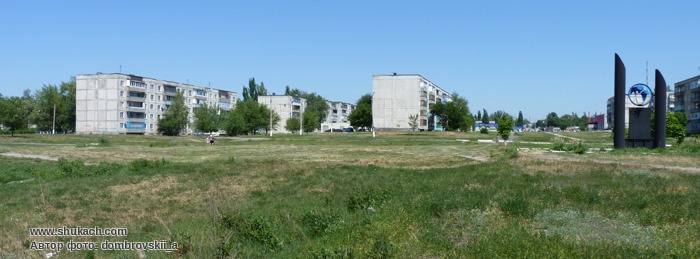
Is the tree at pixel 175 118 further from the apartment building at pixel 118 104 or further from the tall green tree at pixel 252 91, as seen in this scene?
the tall green tree at pixel 252 91

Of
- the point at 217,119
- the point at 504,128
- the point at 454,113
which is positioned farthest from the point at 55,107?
the point at 504,128

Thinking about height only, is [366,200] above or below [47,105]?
below

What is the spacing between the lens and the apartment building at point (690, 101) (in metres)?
121

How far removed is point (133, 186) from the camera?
24.6 meters

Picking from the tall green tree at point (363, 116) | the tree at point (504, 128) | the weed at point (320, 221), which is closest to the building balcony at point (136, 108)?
the tall green tree at point (363, 116)

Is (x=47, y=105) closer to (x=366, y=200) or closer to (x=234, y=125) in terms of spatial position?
(x=234, y=125)

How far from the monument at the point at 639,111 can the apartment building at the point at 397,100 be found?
4153 inches

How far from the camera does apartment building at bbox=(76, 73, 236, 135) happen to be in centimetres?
13212

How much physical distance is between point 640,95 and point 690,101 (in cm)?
9934

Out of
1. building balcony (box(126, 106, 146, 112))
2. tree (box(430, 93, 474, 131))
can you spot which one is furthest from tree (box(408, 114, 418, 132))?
building balcony (box(126, 106, 146, 112))

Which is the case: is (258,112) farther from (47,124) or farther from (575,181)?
(575,181)

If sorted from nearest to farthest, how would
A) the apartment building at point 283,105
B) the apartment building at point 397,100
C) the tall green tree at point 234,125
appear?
1. the tall green tree at point 234,125
2. the apartment building at point 397,100
3. the apartment building at point 283,105

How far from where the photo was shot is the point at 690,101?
4970 inches

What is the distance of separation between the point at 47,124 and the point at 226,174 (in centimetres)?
13338
